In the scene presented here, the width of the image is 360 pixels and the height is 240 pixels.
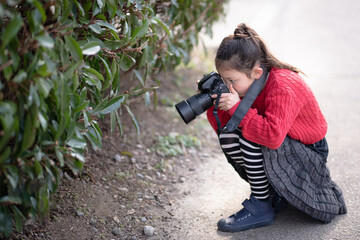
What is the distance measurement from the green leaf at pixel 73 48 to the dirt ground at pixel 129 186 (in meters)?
0.56

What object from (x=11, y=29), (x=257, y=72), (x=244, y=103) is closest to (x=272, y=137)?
(x=244, y=103)

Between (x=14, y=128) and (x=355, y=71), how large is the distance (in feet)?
14.2

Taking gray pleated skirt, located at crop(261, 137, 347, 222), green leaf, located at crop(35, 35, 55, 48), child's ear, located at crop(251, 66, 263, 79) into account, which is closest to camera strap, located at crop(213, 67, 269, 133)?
child's ear, located at crop(251, 66, 263, 79)

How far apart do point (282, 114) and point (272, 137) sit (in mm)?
122

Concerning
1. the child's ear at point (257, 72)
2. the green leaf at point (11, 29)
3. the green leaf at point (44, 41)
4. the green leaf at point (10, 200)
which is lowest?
the green leaf at point (10, 200)

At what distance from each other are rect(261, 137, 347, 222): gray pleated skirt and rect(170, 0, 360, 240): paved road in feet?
0.38

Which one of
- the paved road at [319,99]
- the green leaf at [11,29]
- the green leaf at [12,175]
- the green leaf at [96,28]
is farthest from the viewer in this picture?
the paved road at [319,99]

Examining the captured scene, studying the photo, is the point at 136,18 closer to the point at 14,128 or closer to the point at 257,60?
the point at 257,60

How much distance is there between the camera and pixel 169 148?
10.6 ft

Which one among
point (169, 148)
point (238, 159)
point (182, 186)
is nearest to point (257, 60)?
point (238, 159)

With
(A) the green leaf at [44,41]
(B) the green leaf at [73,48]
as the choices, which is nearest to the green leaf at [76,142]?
(B) the green leaf at [73,48]

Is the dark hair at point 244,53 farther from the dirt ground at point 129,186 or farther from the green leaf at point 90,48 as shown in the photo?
the dirt ground at point 129,186

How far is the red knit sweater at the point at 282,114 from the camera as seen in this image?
6.77 feet

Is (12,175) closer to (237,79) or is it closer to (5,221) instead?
(5,221)
